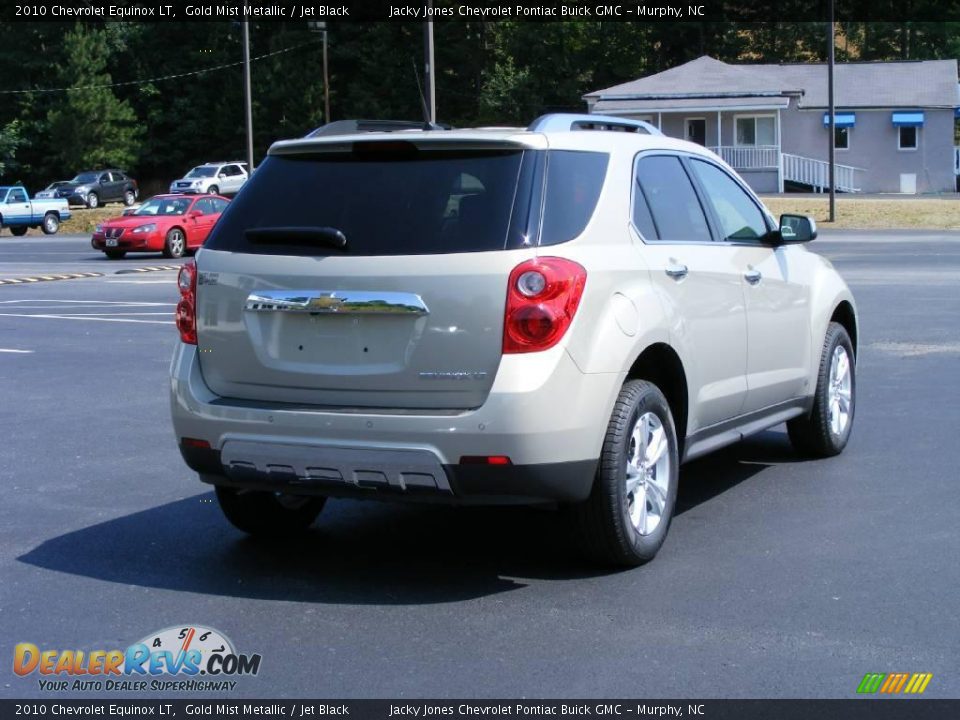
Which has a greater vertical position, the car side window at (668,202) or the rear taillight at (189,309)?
the car side window at (668,202)

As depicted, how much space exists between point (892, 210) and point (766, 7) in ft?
158

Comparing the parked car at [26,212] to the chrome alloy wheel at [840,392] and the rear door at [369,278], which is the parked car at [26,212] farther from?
the rear door at [369,278]

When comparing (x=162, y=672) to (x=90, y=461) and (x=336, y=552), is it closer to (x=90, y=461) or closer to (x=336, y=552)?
(x=336, y=552)

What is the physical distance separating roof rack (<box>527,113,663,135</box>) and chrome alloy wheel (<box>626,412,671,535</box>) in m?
1.30

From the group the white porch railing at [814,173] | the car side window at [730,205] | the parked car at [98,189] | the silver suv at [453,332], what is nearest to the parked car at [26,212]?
the parked car at [98,189]

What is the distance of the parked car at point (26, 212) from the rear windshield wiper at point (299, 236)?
4461 cm

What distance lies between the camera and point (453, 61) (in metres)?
82.3

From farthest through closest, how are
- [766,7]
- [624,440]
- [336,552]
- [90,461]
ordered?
[766,7]
[90,461]
[336,552]
[624,440]

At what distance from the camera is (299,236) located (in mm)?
5805

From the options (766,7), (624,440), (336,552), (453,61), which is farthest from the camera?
(766,7)

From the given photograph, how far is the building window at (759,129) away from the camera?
60.2 meters

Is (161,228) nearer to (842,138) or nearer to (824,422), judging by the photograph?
(824,422)

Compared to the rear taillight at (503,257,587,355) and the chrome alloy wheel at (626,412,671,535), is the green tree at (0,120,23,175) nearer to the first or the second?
the chrome alloy wheel at (626,412,671,535)

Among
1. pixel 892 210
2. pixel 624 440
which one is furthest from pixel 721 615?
pixel 892 210
